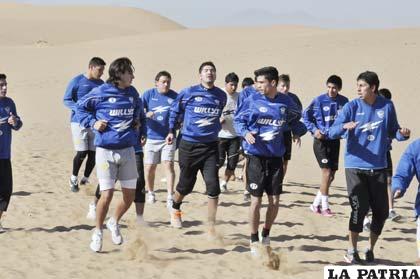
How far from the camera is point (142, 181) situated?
306 inches

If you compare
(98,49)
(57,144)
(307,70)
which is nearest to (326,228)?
(57,144)

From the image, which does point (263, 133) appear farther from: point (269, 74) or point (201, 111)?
point (201, 111)

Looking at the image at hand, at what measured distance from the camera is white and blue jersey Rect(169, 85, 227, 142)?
7801mm

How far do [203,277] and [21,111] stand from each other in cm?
1907

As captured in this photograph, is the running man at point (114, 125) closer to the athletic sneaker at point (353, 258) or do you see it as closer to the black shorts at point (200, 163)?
the black shorts at point (200, 163)

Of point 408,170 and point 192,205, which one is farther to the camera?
point 192,205

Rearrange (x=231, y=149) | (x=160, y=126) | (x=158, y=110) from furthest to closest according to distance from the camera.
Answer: (x=231, y=149) → (x=160, y=126) → (x=158, y=110)

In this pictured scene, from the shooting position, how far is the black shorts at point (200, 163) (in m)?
7.73

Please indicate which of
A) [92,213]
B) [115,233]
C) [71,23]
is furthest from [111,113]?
[71,23]

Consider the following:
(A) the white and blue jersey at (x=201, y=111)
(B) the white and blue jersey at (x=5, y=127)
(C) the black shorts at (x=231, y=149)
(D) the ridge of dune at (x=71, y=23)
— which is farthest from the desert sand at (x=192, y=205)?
(D) the ridge of dune at (x=71, y=23)

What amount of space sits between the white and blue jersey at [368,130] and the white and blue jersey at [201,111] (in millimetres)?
1573

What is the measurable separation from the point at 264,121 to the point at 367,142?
1002 millimetres

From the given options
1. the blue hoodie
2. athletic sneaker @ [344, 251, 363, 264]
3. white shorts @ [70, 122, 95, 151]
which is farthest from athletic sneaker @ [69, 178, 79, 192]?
the blue hoodie

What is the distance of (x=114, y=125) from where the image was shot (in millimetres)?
6707
